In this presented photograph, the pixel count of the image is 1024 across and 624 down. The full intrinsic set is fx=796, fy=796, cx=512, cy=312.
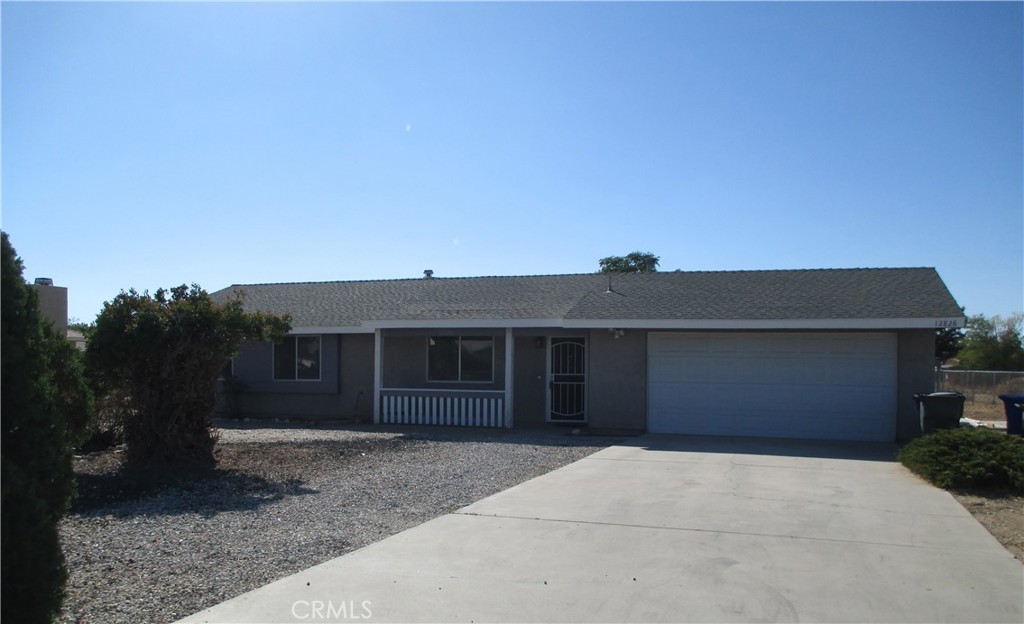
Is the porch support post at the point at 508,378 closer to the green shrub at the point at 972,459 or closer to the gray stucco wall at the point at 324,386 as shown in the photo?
the gray stucco wall at the point at 324,386

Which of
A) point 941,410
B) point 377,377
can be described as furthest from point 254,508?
point 941,410

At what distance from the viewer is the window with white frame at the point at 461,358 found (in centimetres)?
1909

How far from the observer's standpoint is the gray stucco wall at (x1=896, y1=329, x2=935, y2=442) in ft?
50.6

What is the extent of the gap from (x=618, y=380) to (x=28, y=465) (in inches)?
558

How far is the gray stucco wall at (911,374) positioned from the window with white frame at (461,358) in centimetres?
874

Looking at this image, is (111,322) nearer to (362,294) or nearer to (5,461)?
(5,461)

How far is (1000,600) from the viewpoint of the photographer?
585 centimetres

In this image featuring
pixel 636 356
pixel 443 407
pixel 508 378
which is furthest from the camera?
pixel 443 407

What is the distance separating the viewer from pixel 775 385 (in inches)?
643

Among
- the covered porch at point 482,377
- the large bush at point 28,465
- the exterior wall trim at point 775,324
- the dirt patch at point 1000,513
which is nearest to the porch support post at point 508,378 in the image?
the covered porch at point 482,377

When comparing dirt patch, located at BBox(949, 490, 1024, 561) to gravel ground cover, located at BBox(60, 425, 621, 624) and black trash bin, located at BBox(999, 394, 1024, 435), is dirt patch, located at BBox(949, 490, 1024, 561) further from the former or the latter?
gravel ground cover, located at BBox(60, 425, 621, 624)

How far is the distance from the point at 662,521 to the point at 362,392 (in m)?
12.8
